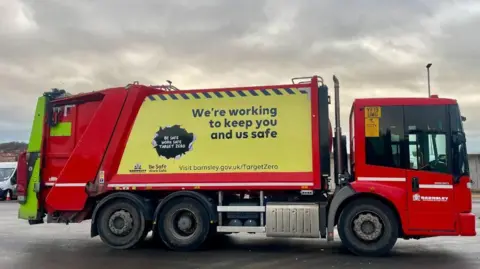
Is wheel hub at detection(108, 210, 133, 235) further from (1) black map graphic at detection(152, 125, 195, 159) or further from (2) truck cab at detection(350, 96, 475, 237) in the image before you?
(2) truck cab at detection(350, 96, 475, 237)

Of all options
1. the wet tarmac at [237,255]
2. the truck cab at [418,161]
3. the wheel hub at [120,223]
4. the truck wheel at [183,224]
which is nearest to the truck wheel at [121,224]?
the wheel hub at [120,223]

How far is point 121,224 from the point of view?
395 inches

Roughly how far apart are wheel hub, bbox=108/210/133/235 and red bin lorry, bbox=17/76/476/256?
28mm

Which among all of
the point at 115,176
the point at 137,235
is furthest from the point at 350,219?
the point at 115,176

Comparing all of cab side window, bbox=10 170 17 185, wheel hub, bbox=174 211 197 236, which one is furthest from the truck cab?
cab side window, bbox=10 170 17 185

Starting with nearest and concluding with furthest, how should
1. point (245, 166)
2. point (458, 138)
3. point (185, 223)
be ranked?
point (458, 138) < point (245, 166) < point (185, 223)

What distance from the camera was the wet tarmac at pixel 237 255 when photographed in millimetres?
8273

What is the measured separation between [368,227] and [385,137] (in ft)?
5.51

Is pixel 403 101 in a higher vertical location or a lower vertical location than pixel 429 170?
higher

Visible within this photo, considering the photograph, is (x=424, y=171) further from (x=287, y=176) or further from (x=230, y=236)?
(x=230, y=236)

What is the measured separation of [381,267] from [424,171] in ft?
6.67

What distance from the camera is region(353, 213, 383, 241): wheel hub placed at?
8.90m

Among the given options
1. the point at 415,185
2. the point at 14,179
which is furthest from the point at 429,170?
the point at 14,179

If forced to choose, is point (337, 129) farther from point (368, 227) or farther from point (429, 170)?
point (368, 227)
